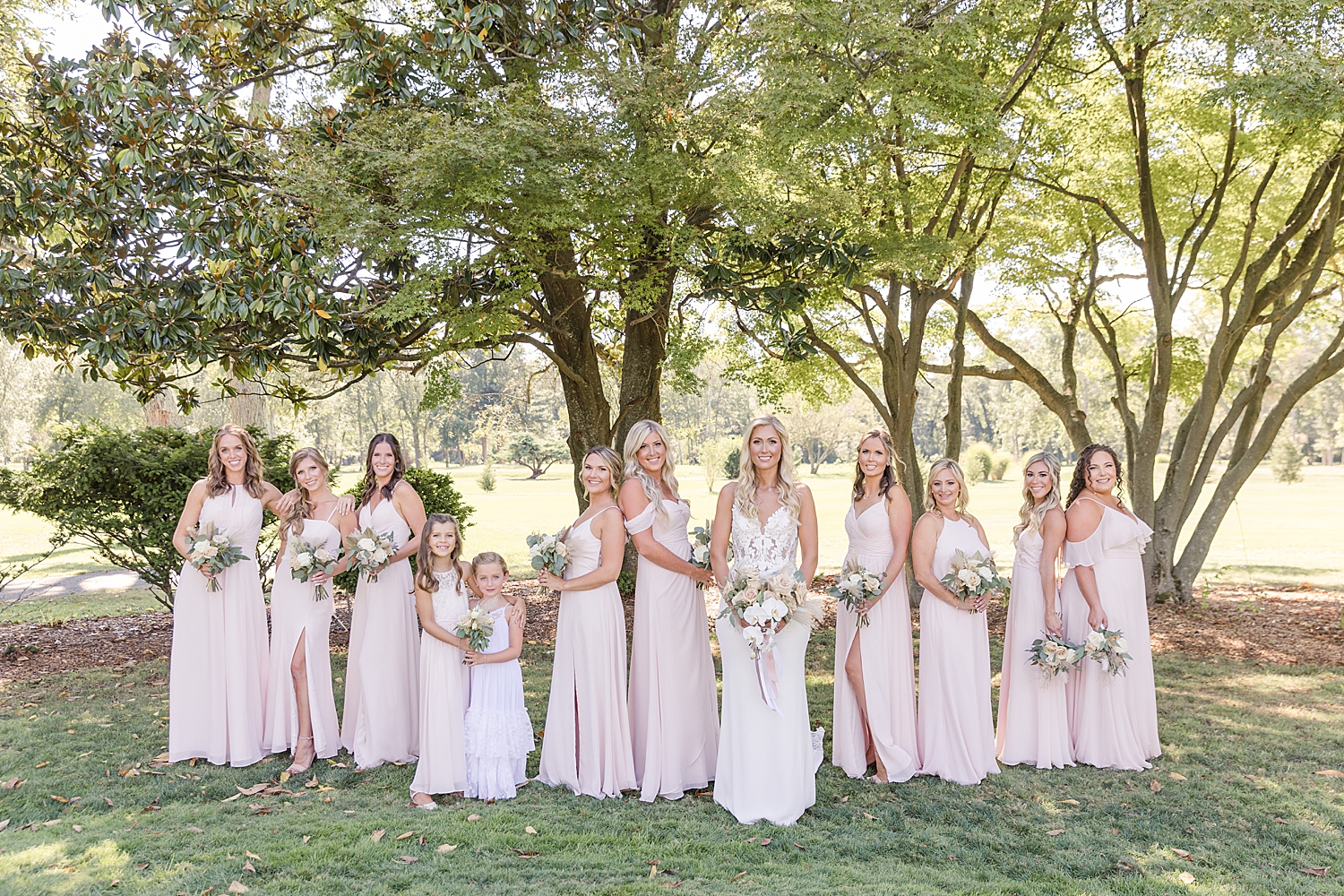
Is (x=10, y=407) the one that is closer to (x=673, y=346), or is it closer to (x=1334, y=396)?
(x=673, y=346)

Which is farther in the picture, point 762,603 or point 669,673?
point 669,673

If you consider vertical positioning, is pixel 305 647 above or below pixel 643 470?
below

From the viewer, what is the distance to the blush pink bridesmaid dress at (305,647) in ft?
19.9

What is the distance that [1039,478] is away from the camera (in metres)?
6.40

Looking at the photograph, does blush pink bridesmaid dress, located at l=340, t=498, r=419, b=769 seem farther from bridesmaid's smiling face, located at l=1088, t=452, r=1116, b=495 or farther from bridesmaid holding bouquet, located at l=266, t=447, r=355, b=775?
bridesmaid's smiling face, located at l=1088, t=452, r=1116, b=495

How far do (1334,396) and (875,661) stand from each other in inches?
3289

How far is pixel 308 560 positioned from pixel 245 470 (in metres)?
1.09

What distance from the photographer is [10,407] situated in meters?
49.3

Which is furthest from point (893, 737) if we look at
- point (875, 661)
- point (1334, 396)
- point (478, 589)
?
point (1334, 396)

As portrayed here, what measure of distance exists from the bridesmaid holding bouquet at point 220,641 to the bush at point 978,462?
1785 inches

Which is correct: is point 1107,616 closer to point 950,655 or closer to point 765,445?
point 950,655

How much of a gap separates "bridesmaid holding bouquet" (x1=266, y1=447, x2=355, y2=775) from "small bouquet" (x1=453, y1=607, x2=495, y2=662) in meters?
1.34

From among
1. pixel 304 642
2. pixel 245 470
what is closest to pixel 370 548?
pixel 304 642

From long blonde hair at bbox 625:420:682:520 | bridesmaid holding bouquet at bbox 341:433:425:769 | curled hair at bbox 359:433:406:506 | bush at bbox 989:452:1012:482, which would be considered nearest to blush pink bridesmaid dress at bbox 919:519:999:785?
long blonde hair at bbox 625:420:682:520
